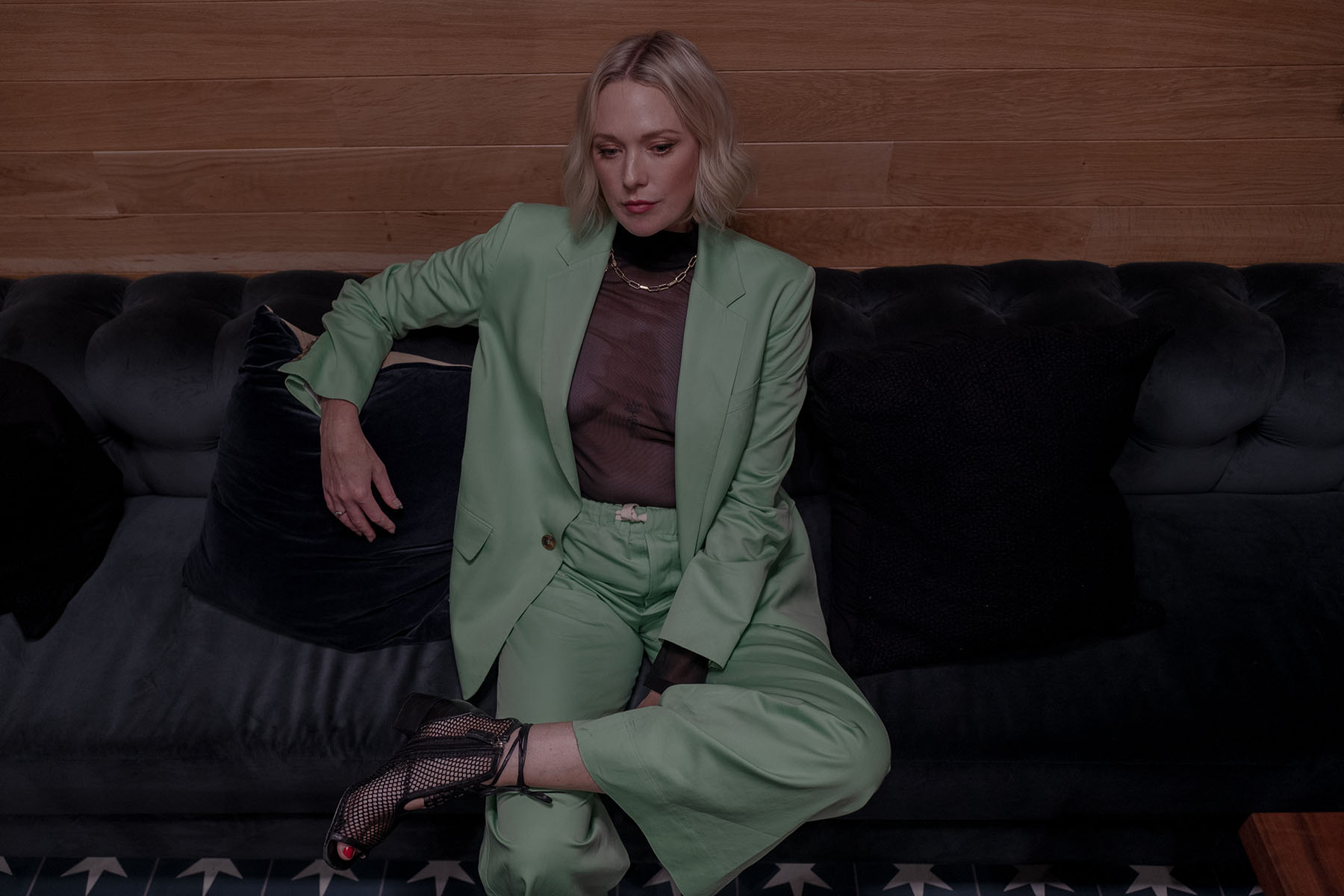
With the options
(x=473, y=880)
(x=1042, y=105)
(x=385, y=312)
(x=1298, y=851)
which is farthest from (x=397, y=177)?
(x=1298, y=851)

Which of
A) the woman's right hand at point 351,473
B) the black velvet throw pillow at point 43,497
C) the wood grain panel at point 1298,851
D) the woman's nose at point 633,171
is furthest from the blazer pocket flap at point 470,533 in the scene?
the wood grain panel at point 1298,851

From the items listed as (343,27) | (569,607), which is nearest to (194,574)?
(569,607)

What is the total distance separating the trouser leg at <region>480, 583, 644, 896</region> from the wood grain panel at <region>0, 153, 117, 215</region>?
1.32 meters

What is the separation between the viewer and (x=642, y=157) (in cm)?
131

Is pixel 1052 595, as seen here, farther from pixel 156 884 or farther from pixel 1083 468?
pixel 156 884

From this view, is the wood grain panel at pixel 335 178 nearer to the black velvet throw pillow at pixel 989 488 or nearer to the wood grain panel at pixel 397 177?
the wood grain panel at pixel 397 177

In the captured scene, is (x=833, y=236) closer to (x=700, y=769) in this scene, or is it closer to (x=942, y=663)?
(x=942, y=663)

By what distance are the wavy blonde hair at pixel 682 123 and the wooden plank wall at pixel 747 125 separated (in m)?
0.34

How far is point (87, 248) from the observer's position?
76.3 inches

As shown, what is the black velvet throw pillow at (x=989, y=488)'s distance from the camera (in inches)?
58.2

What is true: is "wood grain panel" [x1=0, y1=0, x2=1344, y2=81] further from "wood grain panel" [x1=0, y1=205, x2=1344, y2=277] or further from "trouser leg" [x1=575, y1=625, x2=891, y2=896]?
"trouser leg" [x1=575, y1=625, x2=891, y2=896]

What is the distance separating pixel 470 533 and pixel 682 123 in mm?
773

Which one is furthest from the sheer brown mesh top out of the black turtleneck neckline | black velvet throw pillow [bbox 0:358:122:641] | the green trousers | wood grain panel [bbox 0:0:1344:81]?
black velvet throw pillow [bbox 0:358:122:641]

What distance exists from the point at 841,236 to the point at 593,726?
1.16m
